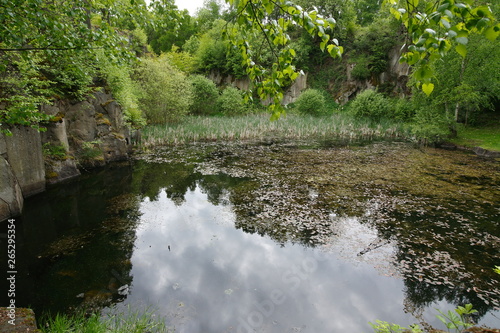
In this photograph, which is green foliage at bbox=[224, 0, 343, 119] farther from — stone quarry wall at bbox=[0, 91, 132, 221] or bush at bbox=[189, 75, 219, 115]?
bush at bbox=[189, 75, 219, 115]

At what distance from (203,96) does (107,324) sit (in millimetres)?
30156

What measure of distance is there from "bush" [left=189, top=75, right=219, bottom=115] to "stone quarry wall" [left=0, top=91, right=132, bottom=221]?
59.0 ft

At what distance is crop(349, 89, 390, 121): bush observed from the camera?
22.2 meters

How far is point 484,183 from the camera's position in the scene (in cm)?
901

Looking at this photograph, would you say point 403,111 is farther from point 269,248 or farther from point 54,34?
point 54,34

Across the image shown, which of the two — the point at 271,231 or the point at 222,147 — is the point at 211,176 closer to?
the point at 271,231

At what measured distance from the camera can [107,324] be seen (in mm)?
3088

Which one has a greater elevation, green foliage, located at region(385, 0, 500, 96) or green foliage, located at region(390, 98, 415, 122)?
green foliage, located at region(385, 0, 500, 96)

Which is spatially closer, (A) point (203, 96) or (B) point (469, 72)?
(B) point (469, 72)

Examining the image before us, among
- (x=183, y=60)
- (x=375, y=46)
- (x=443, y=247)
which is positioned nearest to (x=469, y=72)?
(x=443, y=247)

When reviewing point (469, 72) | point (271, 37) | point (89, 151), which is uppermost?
point (469, 72)

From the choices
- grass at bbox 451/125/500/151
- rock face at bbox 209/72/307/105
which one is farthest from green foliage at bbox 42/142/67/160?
rock face at bbox 209/72/307/105

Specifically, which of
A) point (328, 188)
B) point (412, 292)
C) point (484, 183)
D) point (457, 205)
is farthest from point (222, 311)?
point (484, 183)

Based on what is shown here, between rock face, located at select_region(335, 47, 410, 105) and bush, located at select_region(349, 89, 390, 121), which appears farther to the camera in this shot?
rock face, located at select_region(335, 47, 410, 105)
